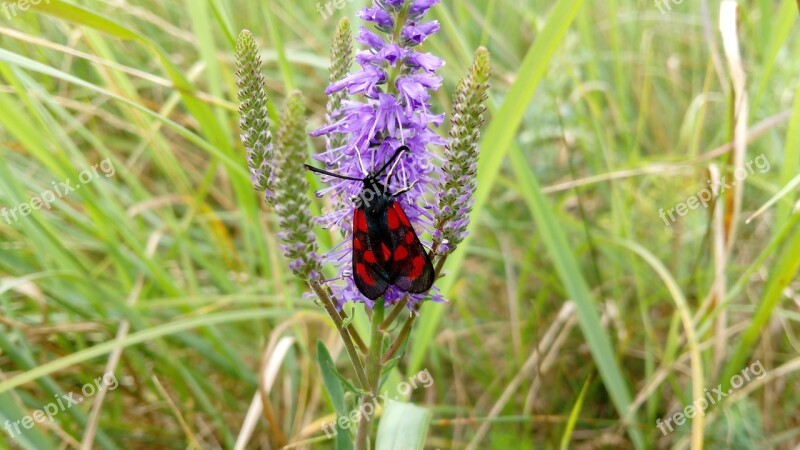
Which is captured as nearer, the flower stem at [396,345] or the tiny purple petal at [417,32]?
the tiny purple petal at [417,32]

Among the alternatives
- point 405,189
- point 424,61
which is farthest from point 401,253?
point 424,61

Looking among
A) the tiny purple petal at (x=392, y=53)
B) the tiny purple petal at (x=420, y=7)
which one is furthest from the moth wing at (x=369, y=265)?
the tiny purple petal at (x=420, y=7)

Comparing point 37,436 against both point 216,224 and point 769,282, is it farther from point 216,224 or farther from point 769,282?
point 769,282

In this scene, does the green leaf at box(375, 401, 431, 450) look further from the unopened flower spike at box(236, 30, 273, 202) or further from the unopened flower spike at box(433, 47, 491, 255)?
the unopened flower spike at box(236, 30, 273, 202)

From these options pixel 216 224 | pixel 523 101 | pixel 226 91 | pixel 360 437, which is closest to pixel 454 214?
pixel 360 437

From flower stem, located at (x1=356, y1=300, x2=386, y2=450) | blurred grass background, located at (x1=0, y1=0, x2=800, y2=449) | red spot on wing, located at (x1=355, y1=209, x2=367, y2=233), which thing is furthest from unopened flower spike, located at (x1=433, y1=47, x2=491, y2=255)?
blurred grass background, located at (x1=0, y1=0, x2=800, y2=449)

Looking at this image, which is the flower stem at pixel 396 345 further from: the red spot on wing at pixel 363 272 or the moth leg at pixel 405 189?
the moth leg at pixel 405 189

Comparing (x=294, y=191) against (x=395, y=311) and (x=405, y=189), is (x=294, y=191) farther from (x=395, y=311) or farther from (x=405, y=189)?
(x=395, y=311)
